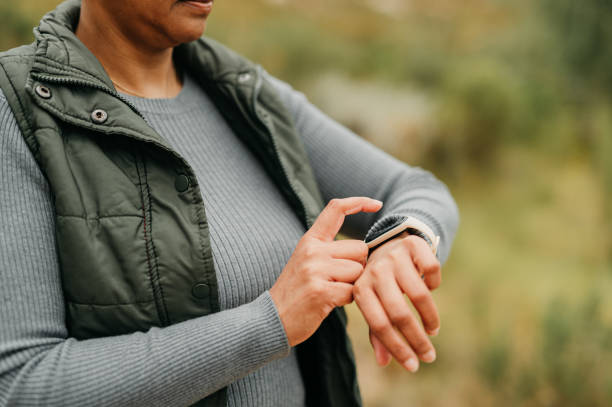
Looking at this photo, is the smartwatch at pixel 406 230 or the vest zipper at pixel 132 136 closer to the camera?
the vest zipper at pixel 132 136

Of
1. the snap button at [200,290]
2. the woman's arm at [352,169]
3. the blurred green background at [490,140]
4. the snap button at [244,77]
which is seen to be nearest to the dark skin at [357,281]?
the snap button at [200,290]

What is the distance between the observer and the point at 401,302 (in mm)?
900

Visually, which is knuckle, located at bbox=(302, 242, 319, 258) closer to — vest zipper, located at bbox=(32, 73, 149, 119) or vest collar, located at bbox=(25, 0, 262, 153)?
vest collar, located at bbox=(25, 0, 262, 153)

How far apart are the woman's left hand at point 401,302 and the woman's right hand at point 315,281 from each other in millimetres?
33

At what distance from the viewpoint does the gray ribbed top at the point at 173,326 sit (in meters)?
0.80

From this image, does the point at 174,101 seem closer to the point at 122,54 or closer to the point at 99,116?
the point at 122,54

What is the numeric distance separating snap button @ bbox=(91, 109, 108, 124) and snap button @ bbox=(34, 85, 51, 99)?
8 centimetres

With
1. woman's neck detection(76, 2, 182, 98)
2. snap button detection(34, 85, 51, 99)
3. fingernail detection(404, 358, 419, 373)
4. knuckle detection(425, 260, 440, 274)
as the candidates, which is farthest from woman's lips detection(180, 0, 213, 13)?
fingernail detection(404, 358, 419, 373)

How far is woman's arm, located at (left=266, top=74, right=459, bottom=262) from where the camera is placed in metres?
1.38

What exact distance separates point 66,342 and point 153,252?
8.2 inches

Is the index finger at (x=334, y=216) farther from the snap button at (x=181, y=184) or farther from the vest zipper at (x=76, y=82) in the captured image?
the vest zipper at (x=76, y=82)

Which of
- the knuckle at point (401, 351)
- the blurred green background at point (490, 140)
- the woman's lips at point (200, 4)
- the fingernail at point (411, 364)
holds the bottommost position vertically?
the blurred green background at point (490, 140)

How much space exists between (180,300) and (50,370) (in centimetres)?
24

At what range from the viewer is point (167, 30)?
1.14 meters
